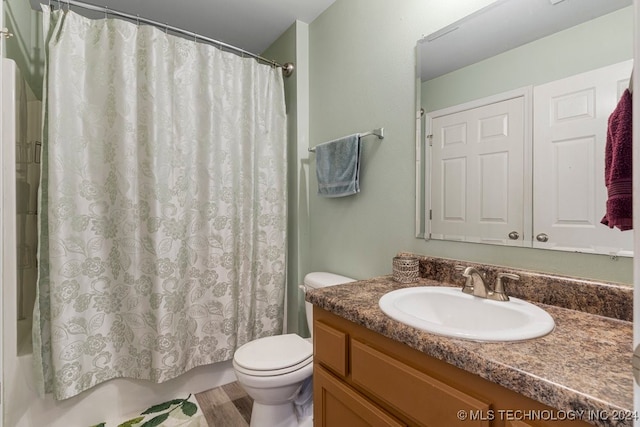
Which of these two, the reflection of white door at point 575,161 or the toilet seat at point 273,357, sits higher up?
the reflection of white door at point 575,161

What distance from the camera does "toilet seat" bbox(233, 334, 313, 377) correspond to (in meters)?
1.30

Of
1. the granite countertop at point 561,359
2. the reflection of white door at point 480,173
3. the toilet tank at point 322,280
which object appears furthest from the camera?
the toilet tank at point 322,280

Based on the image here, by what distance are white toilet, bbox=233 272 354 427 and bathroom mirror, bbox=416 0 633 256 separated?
33.0 inches

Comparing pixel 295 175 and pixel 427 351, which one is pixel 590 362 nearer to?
pixel 427 351

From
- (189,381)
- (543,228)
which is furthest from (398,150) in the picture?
(189,381)

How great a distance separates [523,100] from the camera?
1.00 m

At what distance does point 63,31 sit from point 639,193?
207 cm

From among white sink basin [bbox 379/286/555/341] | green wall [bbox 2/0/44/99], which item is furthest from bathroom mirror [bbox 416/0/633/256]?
green wall [bbox 2/0/44/99]

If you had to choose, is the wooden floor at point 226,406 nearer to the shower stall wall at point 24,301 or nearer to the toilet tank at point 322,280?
the shower stall wall at point 24,301

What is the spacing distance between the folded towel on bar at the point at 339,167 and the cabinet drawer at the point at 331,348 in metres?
0.82

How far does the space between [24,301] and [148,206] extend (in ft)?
2.59

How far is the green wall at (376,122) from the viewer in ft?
4.09

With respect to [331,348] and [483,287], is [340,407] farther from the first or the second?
[483,287]

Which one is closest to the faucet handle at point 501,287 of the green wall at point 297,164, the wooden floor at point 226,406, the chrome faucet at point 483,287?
the chrome faucet at point 483,287
